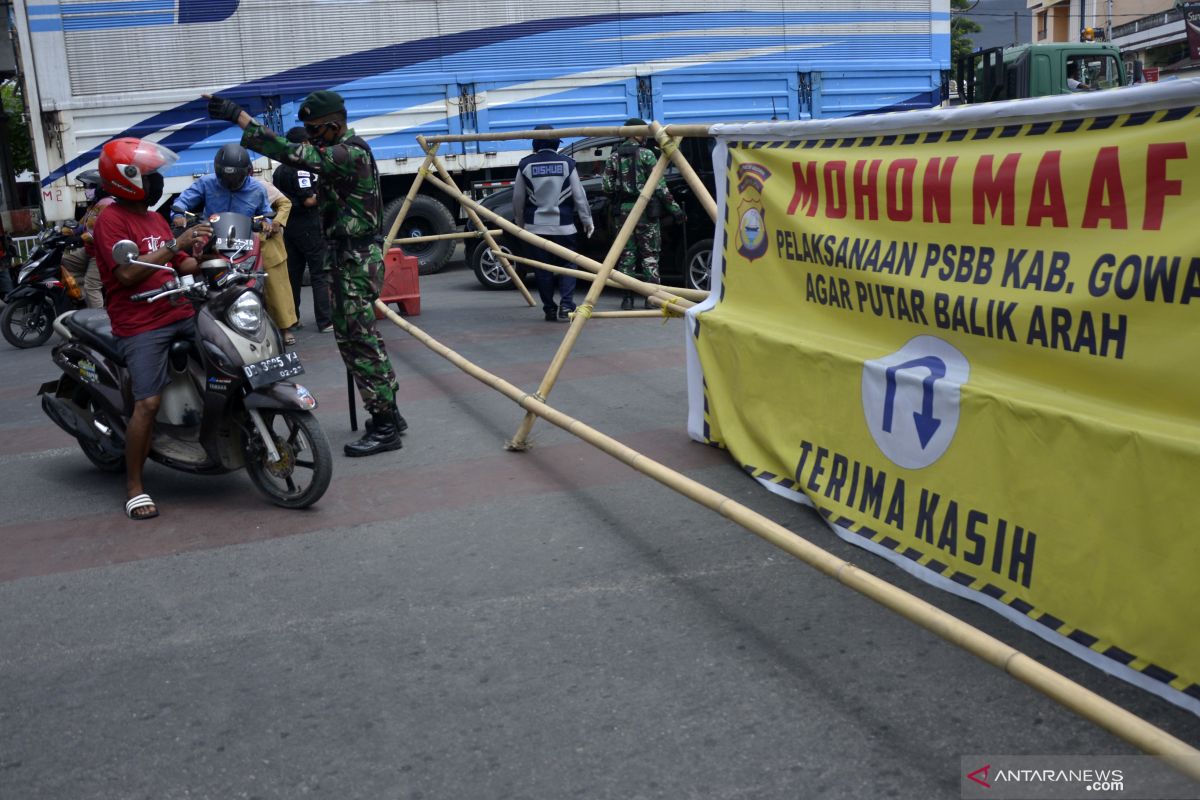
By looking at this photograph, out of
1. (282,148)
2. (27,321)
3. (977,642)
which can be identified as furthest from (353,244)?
(27,321)

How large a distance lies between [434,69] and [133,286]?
11.0 m

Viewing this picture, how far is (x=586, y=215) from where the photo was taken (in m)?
10.8

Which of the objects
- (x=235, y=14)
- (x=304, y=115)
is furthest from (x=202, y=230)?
(x=235, y=14)

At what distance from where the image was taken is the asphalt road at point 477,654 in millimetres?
3158

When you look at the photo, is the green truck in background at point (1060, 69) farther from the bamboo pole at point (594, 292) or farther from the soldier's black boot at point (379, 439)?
the soldier's black boot at point (379, 439)

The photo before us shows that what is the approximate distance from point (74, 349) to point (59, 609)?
2069 millimetres

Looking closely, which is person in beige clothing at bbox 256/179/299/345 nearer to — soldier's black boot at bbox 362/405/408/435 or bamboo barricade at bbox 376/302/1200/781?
soldier's black boot at bbox 362/405/408/435

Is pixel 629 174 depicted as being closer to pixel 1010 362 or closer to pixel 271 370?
pixel 271 370

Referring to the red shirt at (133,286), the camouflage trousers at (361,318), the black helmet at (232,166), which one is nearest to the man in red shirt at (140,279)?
the red shirt at (133,286)

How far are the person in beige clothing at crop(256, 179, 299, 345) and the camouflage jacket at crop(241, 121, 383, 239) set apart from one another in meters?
3.71

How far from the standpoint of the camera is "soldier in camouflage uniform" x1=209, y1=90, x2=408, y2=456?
6.18 m

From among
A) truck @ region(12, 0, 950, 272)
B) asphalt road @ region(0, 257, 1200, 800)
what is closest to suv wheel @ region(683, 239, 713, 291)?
truck @ region(12, 0, 950, 272)

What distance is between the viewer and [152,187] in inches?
221

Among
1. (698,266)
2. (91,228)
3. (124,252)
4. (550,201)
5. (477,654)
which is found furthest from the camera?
(698,266)
